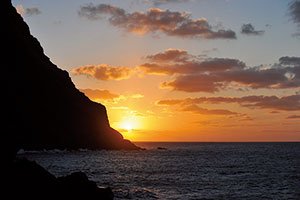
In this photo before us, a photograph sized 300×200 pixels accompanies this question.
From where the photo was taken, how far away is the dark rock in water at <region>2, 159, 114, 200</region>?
33.2 m

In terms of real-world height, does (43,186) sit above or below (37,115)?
below

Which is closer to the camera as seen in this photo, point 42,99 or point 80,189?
point 80,189

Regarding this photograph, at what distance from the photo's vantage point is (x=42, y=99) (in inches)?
5679

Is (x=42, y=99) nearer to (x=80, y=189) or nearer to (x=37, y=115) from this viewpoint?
(x=37, y=115)

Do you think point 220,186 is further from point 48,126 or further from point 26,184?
point 48,126

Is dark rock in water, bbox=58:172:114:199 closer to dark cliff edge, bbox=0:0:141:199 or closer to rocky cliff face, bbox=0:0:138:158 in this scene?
dark cliff edge, bbox=0:0:141:199

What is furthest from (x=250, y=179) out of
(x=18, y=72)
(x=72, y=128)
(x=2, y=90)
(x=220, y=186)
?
(x=72, y=128)

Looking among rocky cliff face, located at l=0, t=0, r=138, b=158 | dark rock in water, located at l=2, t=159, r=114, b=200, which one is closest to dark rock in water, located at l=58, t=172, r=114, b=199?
dark rock in water, located at l=2, t=159, r=114, b=200

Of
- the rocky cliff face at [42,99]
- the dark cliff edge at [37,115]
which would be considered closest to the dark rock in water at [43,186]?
the dark cliff edge at [37,115]

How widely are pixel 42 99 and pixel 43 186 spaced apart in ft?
371

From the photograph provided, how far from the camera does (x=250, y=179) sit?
75500mm

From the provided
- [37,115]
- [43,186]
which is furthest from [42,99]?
[43,186]

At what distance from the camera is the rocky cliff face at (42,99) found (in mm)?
111500

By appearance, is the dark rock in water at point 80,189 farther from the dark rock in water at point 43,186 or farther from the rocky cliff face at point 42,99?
the rocky cliff face at point 42,99
